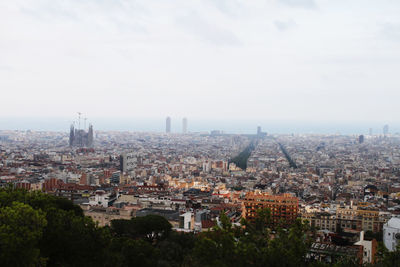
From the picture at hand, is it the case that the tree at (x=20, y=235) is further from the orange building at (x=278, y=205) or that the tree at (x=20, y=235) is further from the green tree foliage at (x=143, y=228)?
the orange building at (x=278, y=205)

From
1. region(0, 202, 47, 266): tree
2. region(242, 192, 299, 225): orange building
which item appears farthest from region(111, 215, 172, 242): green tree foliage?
region(242, 192, 299, 225): orange building

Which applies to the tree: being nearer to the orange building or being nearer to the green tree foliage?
the green tree foliage

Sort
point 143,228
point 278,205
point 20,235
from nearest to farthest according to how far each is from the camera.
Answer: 1. point 20,235
2. point 143,228
3. point 278,205

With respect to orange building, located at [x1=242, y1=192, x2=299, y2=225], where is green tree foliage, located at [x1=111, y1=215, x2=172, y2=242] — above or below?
above

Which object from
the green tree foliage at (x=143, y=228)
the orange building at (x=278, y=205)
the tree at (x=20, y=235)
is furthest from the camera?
the orange building at (x=278, y=205)

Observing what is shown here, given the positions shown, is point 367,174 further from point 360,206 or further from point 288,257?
point 288,257

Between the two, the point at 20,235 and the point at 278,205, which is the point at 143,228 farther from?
the point at 278,205

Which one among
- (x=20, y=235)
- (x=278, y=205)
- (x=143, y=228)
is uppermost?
(x=20, y=235)

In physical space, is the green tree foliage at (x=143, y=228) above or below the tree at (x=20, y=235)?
below

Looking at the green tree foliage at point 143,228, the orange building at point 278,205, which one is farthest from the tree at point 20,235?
the orange building at point 278,205

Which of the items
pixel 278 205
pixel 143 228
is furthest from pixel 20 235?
pixel 278 205

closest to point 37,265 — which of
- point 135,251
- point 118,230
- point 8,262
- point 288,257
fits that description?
point 8,262
